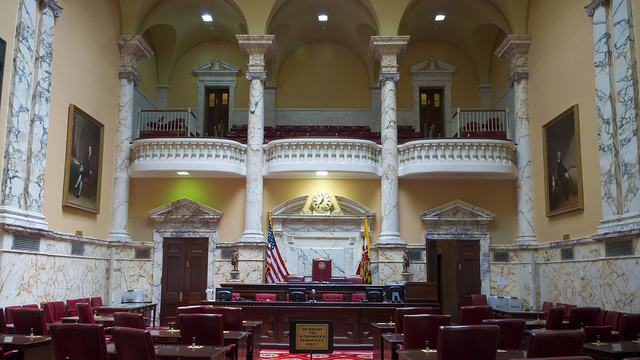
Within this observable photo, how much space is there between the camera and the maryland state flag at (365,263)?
13.4 meters

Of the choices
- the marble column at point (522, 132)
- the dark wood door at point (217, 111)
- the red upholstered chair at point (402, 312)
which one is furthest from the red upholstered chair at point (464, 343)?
the dark wood door at point (217, 111)

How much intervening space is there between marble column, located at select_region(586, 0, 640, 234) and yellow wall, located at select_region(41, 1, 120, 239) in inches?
434

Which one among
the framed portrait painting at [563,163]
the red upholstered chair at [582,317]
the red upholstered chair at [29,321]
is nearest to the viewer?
the red upholstered chair at [29,321]

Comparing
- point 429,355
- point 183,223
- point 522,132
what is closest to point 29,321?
point 429,355

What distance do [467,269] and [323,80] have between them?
7845mm

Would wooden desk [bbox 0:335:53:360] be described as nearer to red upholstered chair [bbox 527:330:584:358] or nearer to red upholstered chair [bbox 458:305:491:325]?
red upholstered chair [bbox 527:330:584:358]

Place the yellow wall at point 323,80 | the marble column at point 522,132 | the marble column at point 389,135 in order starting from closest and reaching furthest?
the marble column at point 522,132
the marble column at point 389,135
the yellow wall at point 323,80

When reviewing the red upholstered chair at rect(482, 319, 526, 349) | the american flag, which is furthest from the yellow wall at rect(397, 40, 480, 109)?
the red upholstered chair at rect(482, 319, 526, 349)

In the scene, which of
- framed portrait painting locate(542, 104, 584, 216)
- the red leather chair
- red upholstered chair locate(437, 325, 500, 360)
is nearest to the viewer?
red upholstered chair locate(437, 325, 500, 360)

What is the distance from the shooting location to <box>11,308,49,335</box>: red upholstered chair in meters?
7.27

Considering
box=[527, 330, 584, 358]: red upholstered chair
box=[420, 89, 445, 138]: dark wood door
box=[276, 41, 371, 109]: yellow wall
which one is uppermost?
box=[276, 41, 371, 109]: yellow wall

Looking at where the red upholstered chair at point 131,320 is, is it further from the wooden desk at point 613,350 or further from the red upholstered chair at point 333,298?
the red upholstered chair at point 333,298

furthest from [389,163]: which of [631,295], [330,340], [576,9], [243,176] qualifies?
[330,340]

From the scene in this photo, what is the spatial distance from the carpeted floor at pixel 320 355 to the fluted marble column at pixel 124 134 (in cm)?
628
